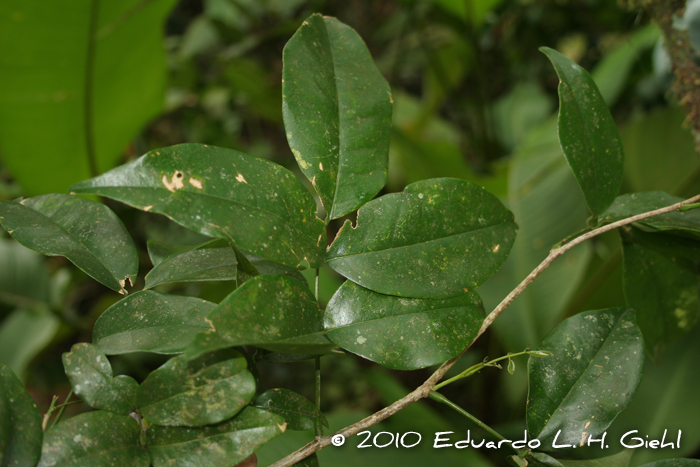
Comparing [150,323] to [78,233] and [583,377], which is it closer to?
[78,233]

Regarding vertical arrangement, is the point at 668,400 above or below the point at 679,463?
below

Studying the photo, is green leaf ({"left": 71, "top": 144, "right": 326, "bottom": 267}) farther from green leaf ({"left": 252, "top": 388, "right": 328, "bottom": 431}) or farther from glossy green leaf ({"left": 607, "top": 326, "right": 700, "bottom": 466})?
glossy green leaf ({"left": 607, "top": 326, "right": 700, "bottom": 466})

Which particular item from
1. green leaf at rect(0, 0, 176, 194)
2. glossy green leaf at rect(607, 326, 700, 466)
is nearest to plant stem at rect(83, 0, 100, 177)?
green leaf at rect(0, 0, 176, 194)

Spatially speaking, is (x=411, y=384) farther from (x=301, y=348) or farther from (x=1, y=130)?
(x=301, y=348)

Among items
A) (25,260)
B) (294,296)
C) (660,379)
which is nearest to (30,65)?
(25,260)

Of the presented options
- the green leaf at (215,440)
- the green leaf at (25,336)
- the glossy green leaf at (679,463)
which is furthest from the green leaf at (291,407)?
the green leaf at (25,336)

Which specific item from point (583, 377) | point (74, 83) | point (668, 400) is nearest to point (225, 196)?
point (583, 377)
